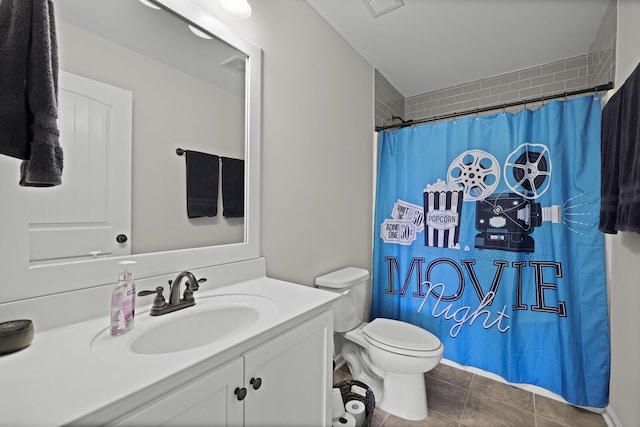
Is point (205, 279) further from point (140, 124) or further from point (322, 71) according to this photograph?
point (322, 71)

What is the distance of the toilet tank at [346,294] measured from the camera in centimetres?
168

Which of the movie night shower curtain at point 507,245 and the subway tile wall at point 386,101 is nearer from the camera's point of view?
the movie night shower curtain at point 507,245

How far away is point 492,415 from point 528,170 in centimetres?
147

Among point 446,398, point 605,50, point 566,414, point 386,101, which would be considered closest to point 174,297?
point 446,398

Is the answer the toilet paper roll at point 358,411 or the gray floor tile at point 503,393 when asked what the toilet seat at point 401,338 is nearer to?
the toilet paper roll at point 358,411

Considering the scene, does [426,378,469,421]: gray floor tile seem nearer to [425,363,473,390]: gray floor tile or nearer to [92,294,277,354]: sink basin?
[425,363,473,390]: gray floor tile

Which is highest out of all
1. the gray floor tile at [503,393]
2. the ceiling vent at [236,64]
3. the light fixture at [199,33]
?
the light fixture at [199,33]

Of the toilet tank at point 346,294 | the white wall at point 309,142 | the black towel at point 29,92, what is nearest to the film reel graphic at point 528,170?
the white wall at point 309,142

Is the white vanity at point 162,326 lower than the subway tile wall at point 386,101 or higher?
lower

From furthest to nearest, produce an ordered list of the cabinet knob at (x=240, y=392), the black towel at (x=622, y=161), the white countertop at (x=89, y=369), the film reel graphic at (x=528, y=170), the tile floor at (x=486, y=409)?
1. the film reel graphic at (x=528, y=170)
2. the tile floor at (x=486, y=409)
3. the black towel at (x=622, y=161)
4. the cabinet knob at (x=240, y=392)
5. the white countertop at (x=89, y=369)

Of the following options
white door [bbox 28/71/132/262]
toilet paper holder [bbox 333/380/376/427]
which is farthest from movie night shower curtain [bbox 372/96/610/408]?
white door [bbox 28/71/132/262]

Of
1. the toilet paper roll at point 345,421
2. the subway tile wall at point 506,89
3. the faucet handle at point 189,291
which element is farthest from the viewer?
the subway tile wall at point 506,89

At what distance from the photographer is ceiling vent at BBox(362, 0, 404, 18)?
5.44 feet

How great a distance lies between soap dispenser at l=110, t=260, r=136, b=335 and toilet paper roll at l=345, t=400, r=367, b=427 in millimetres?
1098
